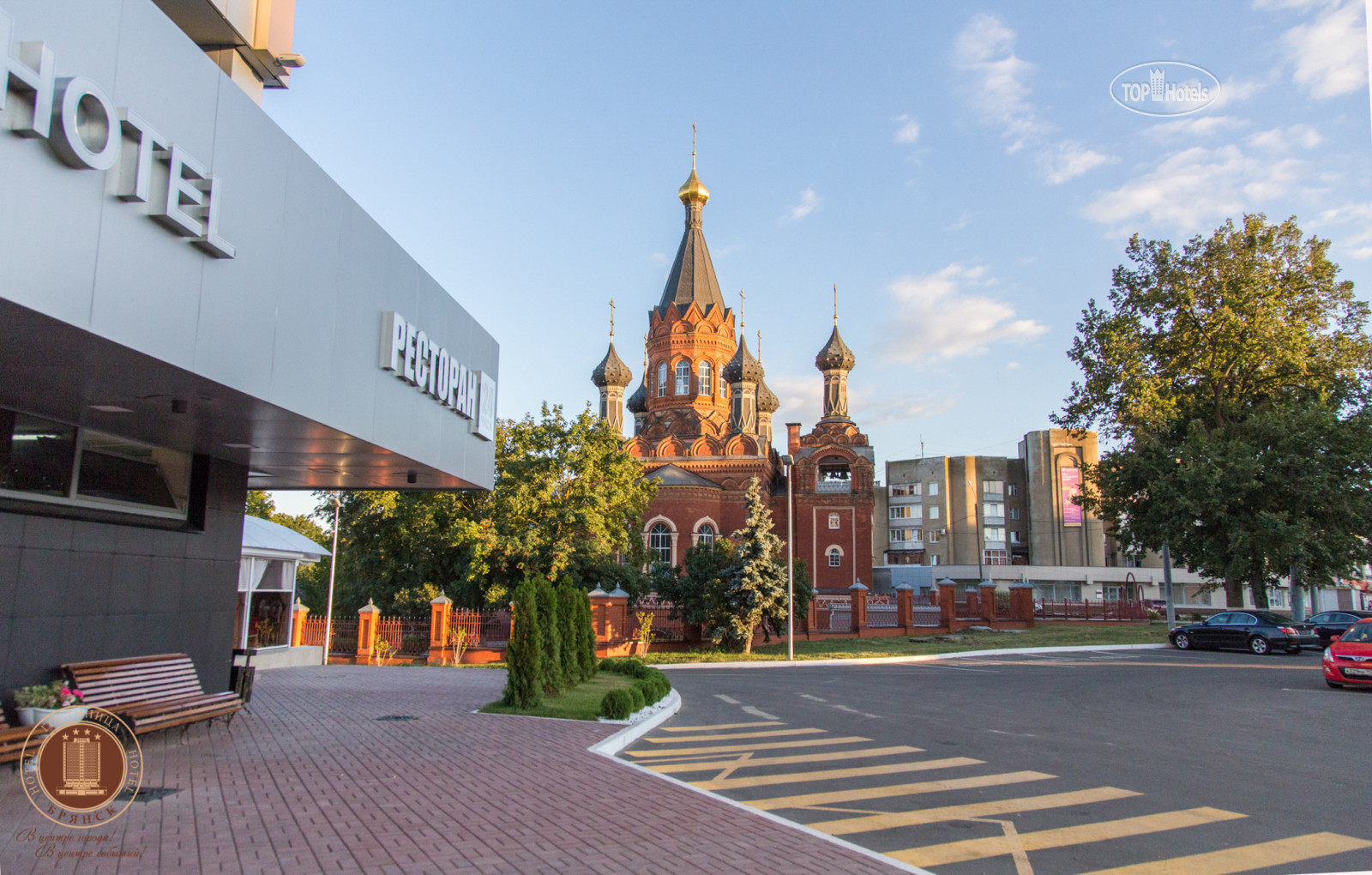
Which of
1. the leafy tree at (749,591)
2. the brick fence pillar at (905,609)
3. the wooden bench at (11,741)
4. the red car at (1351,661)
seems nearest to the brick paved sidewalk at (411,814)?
the wooden bench at (11,741)

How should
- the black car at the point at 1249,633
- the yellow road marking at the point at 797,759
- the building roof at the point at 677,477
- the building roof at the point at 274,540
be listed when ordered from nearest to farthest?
1. the yellow road marking at the point at 797,759
2. the building roof at the point at 274,540
3. the black car at the point at 1249,633
4. the building roof at the point at 677,477

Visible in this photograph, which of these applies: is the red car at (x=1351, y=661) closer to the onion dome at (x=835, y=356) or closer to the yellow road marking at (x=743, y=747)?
the yellow road marking at (x=743, y=747)

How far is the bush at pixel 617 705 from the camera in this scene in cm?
1120

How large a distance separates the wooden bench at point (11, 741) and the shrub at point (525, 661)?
5.84 metres

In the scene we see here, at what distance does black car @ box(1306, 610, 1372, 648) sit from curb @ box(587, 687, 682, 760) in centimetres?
2139

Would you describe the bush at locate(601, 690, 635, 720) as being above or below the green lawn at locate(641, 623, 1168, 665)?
A: above

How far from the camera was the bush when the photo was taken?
36.7ft

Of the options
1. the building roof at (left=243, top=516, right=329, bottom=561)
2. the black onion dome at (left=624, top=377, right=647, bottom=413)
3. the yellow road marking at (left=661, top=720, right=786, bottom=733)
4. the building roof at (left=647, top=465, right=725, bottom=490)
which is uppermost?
the black onion dome at (left=624, top=377, right=647, bottom=413)

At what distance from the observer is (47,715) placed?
7.43 meters

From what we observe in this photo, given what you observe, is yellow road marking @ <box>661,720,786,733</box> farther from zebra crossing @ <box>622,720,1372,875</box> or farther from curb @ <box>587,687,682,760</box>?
zebra crossing @ <box>622,720,1372,875</box>

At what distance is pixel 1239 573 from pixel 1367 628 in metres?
12.5

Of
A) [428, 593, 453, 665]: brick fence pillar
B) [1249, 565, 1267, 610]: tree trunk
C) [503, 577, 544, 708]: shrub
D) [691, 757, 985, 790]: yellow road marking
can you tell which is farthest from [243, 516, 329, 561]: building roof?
[1249, 565, 1267, 610]: tree trunk

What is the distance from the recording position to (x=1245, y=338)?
29.4 meters

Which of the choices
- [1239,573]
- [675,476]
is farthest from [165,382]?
[675,476]
